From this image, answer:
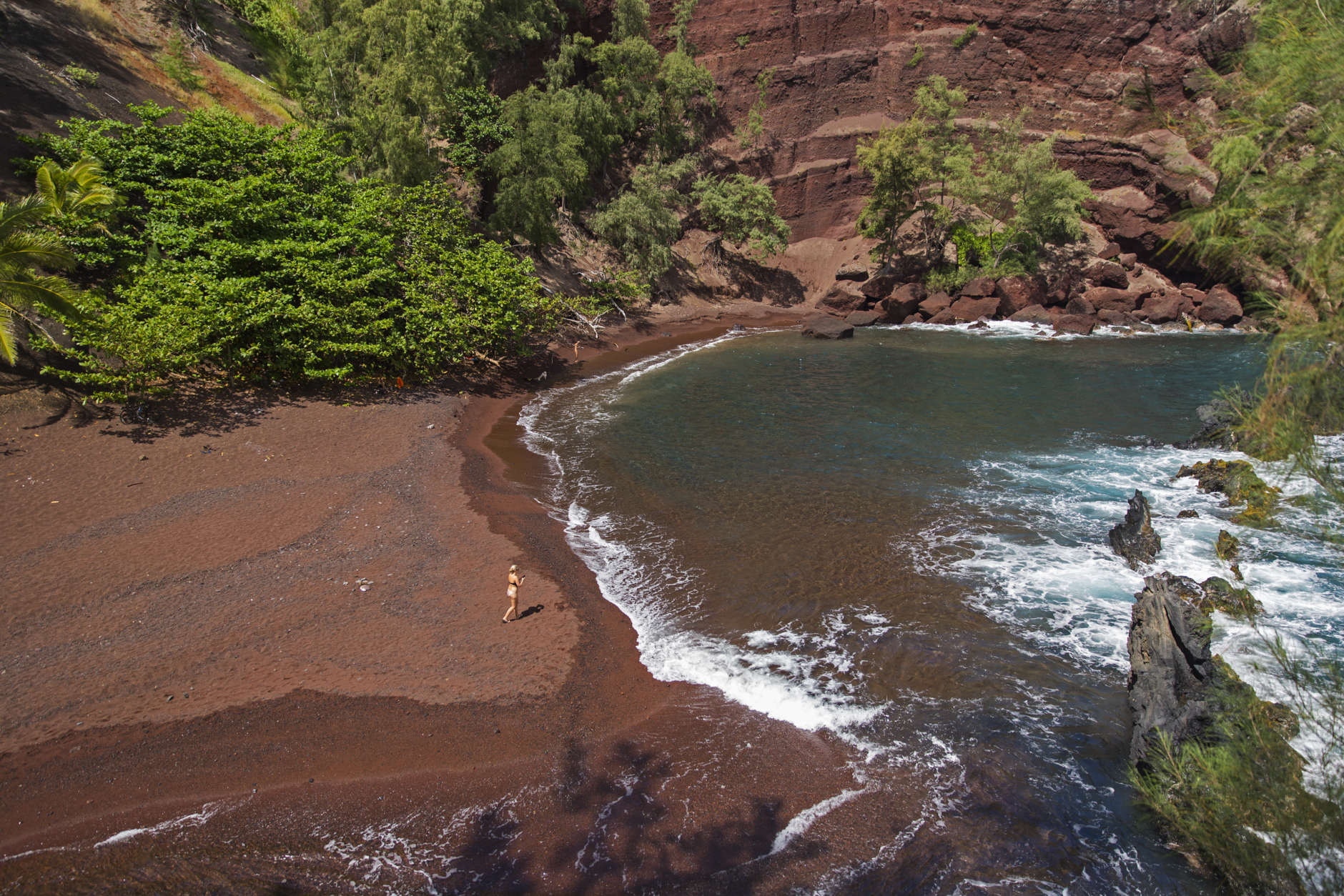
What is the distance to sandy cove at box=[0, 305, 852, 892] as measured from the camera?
23.8ft

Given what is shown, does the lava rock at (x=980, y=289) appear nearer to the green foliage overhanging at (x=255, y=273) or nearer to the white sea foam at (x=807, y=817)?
the green foliage overhanging at (x=255, y=273)

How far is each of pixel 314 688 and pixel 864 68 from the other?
184 feet

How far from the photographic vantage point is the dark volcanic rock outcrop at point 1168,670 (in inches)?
313

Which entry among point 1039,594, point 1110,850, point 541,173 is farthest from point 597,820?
point 541,173

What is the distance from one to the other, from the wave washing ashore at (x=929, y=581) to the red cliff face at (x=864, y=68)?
1214 inches

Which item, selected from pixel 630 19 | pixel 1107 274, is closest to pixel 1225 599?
pixel 1107 274

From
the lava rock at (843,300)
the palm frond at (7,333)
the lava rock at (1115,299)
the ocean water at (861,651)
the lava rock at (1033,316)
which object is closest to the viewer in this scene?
the ocean water at (861,651)

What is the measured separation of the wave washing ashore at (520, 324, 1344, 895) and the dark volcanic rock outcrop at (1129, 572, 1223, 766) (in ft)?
1.57

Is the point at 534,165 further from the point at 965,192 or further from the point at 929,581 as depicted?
the point at 965,192

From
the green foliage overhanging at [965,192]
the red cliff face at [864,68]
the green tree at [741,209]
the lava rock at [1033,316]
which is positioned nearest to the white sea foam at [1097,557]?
the lava rock at [1033,316]

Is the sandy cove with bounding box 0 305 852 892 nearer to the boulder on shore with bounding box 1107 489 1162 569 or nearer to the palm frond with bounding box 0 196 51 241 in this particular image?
the palm frond with bounding box 0 196 51 241

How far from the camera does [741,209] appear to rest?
43.4m

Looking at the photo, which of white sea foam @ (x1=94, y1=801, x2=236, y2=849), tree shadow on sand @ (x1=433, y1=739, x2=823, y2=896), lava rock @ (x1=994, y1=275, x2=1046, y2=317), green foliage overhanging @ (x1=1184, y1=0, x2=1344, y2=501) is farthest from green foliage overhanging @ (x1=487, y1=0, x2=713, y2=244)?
green foliage overhanging @ (x1=1184, y1=0, x2=1344, y2=501)

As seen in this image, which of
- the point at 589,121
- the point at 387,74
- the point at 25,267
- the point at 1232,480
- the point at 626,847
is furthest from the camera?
the point at 589,121
